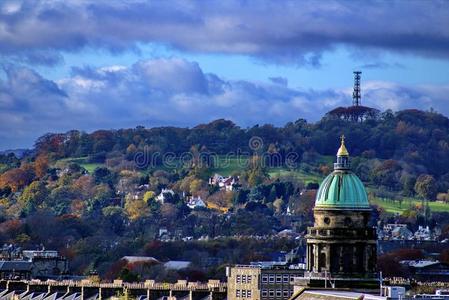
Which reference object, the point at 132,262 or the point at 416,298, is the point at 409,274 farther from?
the point at 416,298

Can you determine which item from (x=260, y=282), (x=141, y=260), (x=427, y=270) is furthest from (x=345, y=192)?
(x=141, y=260)

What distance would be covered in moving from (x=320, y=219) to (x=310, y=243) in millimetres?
1120

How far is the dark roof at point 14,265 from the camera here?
551 ft

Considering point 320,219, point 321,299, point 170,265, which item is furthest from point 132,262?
point 321,299

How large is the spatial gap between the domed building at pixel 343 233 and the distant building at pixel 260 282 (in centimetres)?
2020

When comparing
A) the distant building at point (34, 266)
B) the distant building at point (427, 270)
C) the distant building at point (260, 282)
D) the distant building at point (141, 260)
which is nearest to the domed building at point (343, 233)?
the distant building at point (260, 282)

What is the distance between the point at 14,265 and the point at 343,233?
78.2 m

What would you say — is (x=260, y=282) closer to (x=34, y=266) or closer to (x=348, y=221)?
(x=348, y=221)

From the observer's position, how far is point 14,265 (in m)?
170

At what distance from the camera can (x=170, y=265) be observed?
189875mm

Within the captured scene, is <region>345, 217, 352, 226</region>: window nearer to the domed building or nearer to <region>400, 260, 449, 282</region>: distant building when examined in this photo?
the domed building

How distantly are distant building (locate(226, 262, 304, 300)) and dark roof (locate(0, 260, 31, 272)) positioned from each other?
160 ft

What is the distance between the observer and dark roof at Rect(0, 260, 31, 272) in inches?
6609

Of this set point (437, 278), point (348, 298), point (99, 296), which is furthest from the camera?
point (437, 278)
